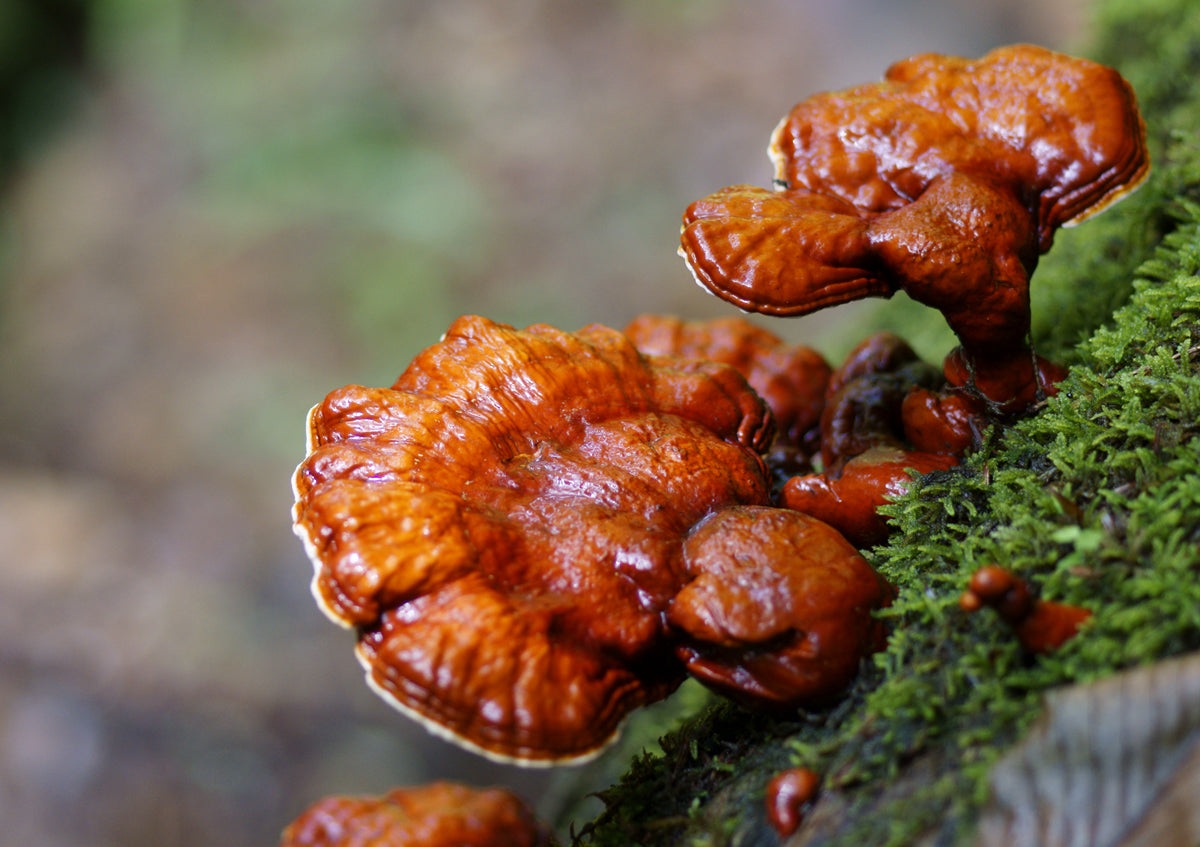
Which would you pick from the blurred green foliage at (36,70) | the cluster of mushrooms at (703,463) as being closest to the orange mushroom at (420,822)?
the cluster of mushrooms at (703,463)

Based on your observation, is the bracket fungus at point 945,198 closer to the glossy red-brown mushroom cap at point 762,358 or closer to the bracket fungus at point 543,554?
the bracket fungus at point 543,554

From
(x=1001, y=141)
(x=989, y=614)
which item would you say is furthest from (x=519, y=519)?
(x=1001, y=141)

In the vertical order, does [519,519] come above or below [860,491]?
above

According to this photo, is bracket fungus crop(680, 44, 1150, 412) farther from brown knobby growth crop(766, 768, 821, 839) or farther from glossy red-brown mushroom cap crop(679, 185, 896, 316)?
brown knobby growth crop(766, 768, 821, 839)

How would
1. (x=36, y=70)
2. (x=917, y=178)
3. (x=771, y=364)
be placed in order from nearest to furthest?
(x=917, y=178), (x=771, y=364), (x=36, y=70)

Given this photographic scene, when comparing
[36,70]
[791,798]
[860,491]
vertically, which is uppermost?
[36,70]

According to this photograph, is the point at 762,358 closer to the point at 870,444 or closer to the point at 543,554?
the point at 870,444

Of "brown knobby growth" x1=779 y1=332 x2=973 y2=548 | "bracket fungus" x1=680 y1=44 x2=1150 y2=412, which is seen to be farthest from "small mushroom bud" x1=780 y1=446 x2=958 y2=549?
"bracket fungus" x1=680 y1=44 x2=1150 y2=412

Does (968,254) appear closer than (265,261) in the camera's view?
Yes
